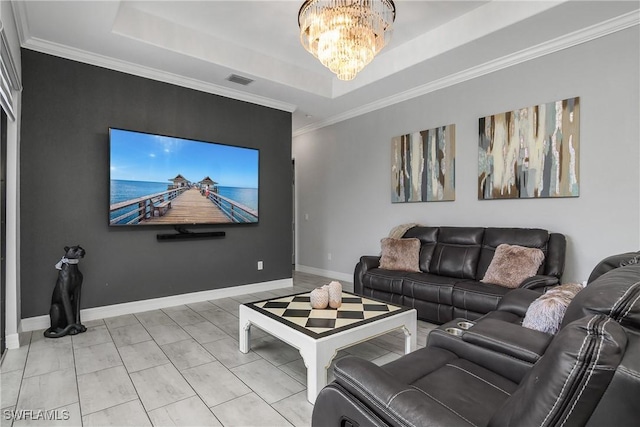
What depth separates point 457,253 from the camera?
145 inches

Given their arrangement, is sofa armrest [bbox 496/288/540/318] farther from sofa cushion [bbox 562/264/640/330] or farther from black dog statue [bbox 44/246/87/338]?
black dog statue [bbox 44/246/87/338]

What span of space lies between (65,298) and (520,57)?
501 cm

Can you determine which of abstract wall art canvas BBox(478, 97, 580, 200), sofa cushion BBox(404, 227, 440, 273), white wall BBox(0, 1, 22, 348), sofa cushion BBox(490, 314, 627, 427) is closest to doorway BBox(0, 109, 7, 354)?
white wall BBox(0, 1, 22, 348)

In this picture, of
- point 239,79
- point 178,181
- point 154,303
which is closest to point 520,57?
point 239,79

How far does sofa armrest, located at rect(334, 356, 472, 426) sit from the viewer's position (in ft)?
3.18

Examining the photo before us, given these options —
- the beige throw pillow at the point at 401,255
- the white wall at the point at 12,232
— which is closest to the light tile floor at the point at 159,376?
the white wall at the point at 12,232

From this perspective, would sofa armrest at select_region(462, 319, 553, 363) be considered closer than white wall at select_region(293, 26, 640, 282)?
Yes

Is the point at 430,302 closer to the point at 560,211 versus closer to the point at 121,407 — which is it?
the point at 560,211

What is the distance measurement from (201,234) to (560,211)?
13.0ft

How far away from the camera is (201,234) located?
14.0ft

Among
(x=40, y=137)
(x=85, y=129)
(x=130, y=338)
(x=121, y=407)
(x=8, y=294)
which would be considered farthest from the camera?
(x=85, y=129)

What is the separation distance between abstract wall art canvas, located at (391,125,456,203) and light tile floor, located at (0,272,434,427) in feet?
5.90

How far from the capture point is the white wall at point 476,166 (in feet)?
9.75

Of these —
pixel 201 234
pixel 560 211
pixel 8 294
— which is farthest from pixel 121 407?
pixel 560 211
